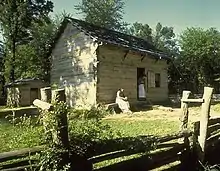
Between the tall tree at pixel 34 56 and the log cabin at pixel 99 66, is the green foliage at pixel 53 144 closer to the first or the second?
the log cabin at pixel 99 66

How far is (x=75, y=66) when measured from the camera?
2111 cm

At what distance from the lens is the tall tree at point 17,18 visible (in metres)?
29.2

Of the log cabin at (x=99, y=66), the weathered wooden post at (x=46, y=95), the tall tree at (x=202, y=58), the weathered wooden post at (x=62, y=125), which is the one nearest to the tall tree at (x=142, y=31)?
the tall tree at (x=202, y=58)

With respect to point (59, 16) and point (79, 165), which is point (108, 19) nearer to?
point (59, 16)

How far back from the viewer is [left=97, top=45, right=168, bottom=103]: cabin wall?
62.7 feet

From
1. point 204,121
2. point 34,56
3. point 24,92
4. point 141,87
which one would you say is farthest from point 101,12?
point 204,121

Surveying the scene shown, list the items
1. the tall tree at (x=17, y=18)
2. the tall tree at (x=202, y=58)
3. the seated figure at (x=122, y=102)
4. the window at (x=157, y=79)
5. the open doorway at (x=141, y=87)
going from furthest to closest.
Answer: the tall tree at (x=202, y=58)
the tall tree at (x=17, y=18)
the window at (x=157, y=79)
the open doorway at (x=141, y=87)
the seated figure at (x=122, y=102)

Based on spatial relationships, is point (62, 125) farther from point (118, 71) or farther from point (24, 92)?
point (24, 92)

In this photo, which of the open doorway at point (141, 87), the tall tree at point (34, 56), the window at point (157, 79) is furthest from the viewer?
the tall tree at point (34, 56)

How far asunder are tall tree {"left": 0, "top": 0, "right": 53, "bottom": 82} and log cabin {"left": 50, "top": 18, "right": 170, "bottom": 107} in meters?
7.72

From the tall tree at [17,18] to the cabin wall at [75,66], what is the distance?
7.91 meters

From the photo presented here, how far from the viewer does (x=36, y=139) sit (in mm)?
4746

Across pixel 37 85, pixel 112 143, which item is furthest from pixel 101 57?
pixel 112 143

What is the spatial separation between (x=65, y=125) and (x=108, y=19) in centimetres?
4745
